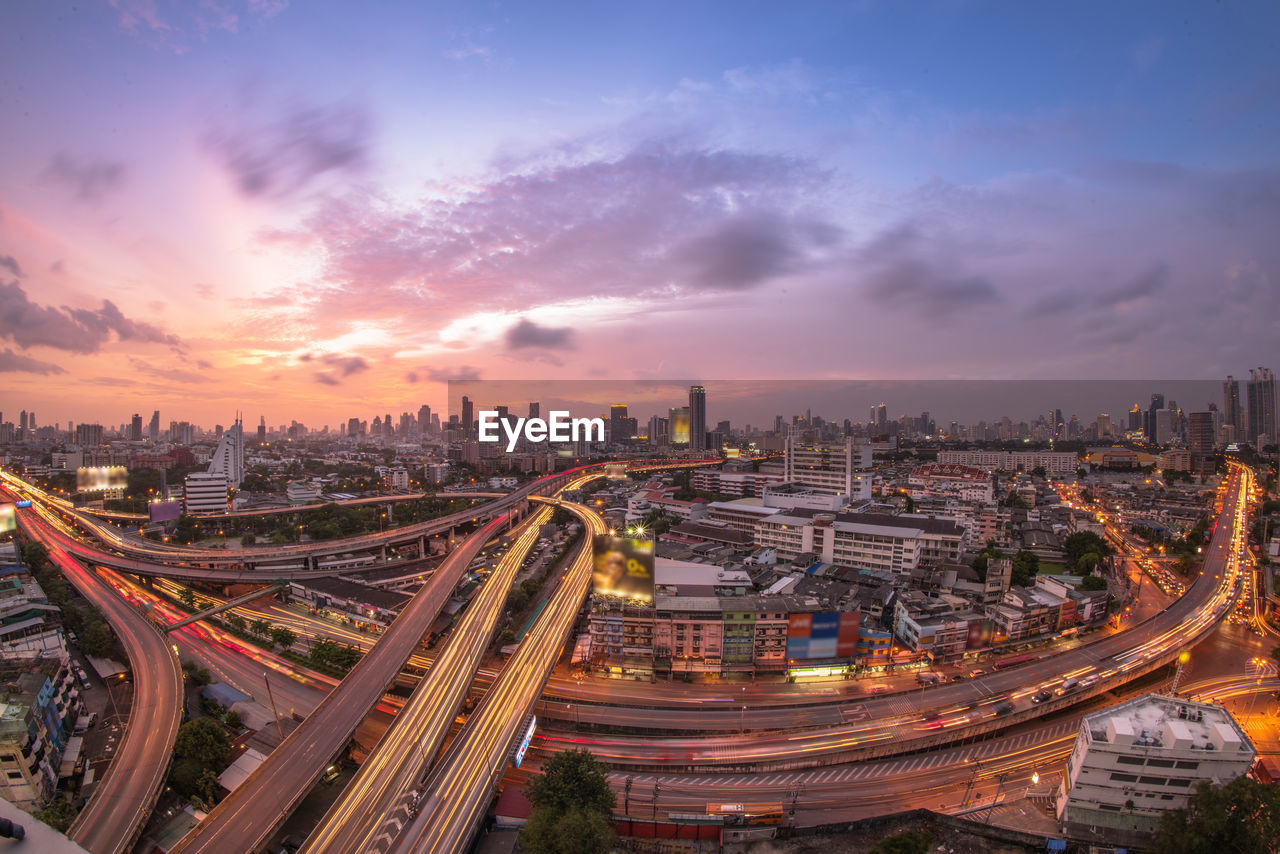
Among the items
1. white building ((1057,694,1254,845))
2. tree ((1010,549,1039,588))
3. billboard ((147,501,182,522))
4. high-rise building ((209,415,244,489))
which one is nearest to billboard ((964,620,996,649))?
white building ((1057,694,1254,845))

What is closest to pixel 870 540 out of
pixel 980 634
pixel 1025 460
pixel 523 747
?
pixel 980 634

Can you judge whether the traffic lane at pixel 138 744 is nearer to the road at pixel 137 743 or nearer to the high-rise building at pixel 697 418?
the road at pixel 137 743

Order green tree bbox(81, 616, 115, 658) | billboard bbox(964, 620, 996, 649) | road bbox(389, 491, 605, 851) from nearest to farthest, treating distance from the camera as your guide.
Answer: road bbox(389, 491, 605, 851) < green tree bbox(81, 616, 115, 658) < billboard bbox(964, 620, 996, 649)

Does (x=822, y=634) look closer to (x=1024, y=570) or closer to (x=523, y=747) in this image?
(x=523, y=747)

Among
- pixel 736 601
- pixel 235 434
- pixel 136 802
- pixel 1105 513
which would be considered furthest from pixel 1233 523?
pixel 235 434

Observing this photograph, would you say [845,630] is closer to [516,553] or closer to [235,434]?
[516,553]

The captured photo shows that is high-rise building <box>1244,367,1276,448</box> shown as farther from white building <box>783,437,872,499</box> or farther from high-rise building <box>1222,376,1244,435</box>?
white building <box>783,437,872,499</box>

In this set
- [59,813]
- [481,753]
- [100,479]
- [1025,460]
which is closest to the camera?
[59,813]
